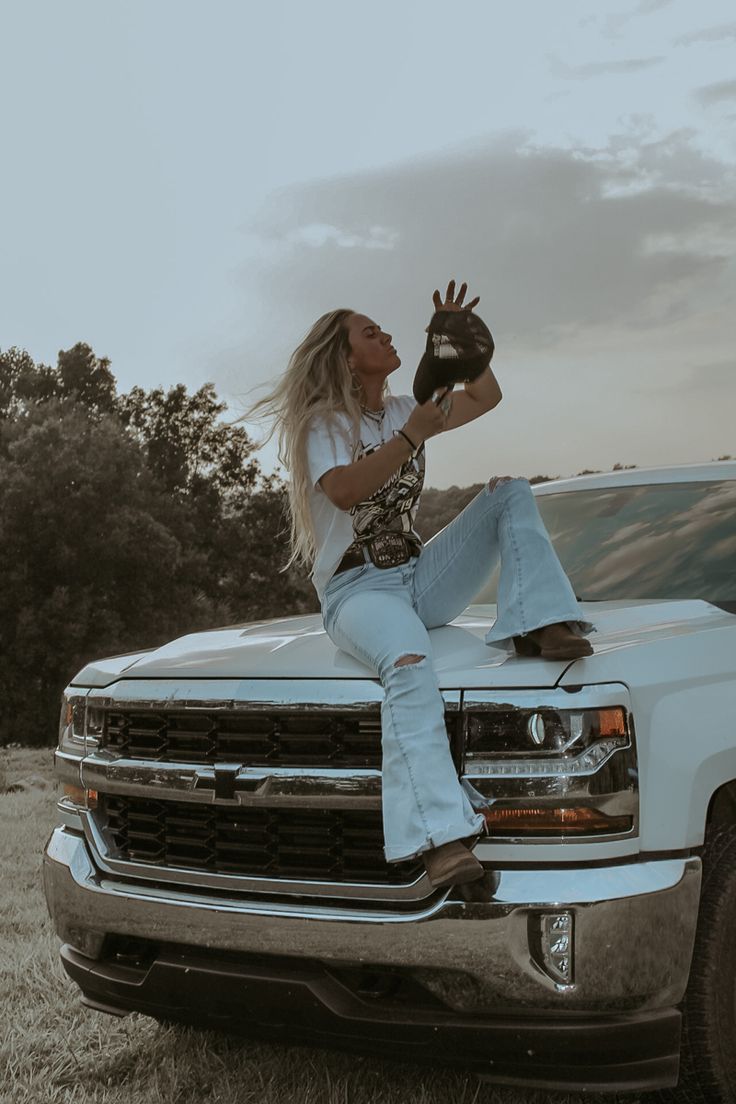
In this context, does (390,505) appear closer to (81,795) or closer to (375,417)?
(375,417)

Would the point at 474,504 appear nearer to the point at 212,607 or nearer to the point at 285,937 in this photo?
the point at 285,937

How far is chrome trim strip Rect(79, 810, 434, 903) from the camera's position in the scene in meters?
2.94

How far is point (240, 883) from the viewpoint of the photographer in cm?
318

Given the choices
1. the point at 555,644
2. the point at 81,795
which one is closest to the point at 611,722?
the point at 555,644

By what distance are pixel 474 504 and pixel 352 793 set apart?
1011mm

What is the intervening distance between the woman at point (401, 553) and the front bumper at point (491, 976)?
0.16 metres

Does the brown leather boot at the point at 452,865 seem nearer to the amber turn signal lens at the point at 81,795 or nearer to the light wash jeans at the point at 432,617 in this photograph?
the light wash jeans at the point at 432,617

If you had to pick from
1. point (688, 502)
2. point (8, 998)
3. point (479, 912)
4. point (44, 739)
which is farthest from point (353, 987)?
point (44, 739)

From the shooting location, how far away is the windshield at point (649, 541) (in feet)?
13.6

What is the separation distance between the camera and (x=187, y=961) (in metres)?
3.27

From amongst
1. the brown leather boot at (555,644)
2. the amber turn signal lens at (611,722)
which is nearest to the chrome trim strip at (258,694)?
the brown leather boot at (555,644)

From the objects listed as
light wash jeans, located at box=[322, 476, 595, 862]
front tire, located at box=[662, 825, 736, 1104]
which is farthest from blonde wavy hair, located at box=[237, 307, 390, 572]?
front tire, located at box=[662, 825, 736, 1104]

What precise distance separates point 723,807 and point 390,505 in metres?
1.29

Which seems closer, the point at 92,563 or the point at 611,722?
the point at 611,722
